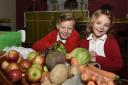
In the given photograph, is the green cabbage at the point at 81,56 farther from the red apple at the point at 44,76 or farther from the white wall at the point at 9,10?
the white wall at the point at 9,10

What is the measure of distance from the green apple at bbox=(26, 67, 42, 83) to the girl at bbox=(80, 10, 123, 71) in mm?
542

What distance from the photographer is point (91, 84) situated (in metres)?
1.28

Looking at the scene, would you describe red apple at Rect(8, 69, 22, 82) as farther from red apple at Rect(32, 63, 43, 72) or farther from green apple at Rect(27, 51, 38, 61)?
green apple at Rect(27, 51, 38, 61)

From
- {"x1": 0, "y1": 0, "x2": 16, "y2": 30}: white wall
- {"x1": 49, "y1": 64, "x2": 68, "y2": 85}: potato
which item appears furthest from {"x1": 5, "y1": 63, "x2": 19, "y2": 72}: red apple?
{"x1": 0, "y1": 0, "x2": 16, "y2": 30}: white wall

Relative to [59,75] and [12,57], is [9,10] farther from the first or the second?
[59,75]

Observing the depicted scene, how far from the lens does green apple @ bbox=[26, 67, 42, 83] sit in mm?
1421

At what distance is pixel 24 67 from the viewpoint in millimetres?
1519

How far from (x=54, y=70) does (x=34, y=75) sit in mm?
130

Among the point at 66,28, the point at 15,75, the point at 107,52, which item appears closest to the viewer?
the point at 15,75

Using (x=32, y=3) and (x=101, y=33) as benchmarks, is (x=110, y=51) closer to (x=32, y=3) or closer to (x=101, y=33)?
(x=101, y=33)

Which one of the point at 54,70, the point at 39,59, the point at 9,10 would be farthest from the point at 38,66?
the point at 9,10

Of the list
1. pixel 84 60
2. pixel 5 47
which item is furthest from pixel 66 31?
pixel 84 60

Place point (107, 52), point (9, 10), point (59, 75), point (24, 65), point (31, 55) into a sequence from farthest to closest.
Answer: point (9, 10)
point (107, 52)
point (31, 55)
point (24, 65)
point (59, 75)

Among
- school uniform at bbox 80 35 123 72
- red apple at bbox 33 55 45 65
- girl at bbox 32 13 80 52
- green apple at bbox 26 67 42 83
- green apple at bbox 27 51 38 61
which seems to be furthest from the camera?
girl at bbox 32 13 80 52
